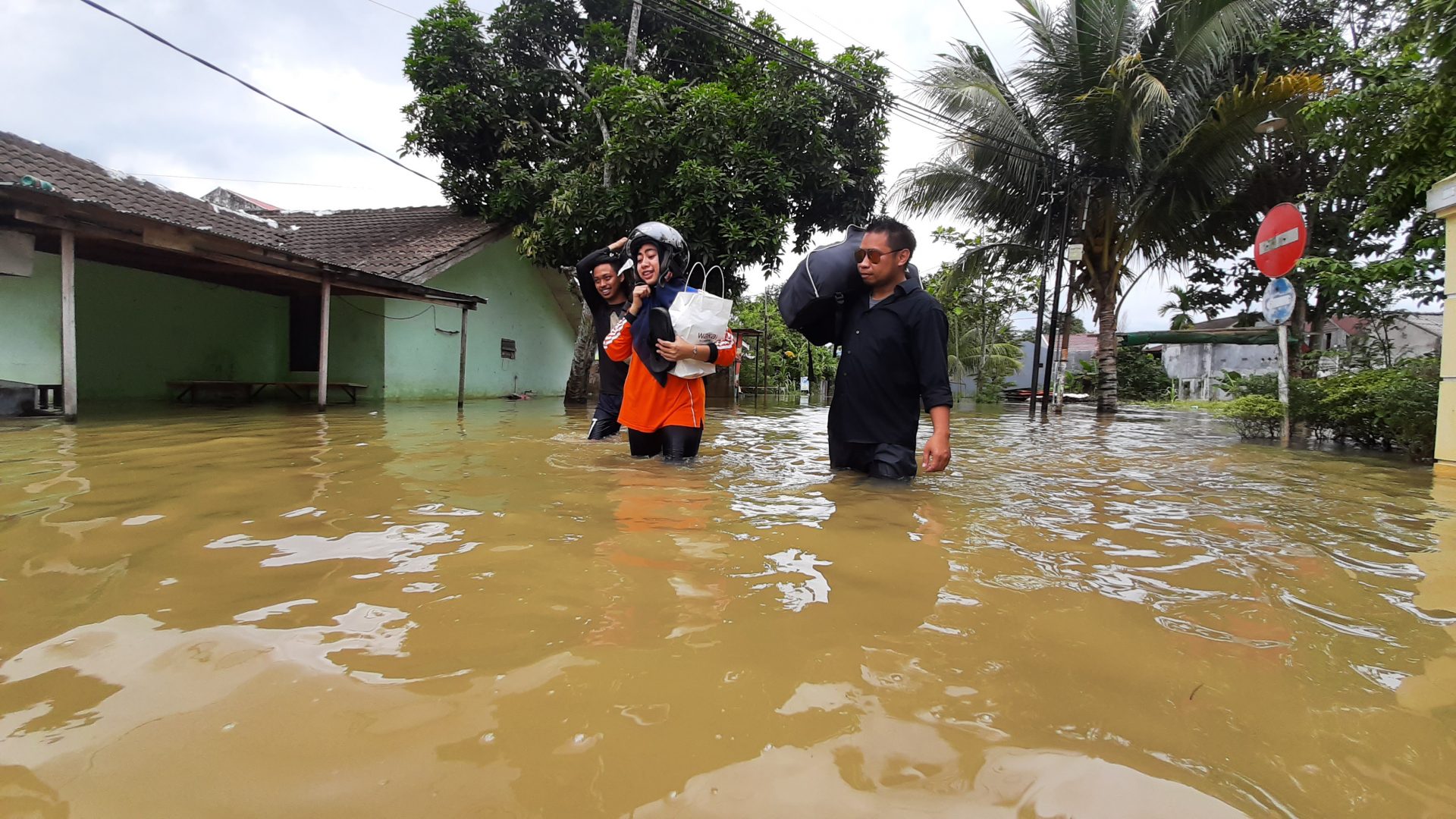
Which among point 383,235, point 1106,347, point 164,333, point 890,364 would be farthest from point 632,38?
point 890,364

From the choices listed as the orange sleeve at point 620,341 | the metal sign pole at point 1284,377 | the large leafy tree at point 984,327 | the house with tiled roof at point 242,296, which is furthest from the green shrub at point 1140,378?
the orange sleeve at point 620,341

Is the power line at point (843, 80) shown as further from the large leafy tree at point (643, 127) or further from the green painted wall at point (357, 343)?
the green painted wall at point (357, 343)

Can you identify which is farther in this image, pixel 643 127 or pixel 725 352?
pixel 643 127

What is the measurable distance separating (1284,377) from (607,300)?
6.88 meters

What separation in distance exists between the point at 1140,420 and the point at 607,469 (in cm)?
1126

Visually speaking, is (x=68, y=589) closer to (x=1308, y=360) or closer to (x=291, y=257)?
(x=291, y=257)

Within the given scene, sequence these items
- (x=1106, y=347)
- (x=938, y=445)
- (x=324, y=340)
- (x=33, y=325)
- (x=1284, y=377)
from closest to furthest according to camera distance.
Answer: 1. (x=938, y=445)
2. (x=1284, y=377)
3. (x=33, y=325)
4. (x=324, y=340)
5. (x=1106, y=347)

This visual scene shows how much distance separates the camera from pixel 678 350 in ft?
11.9

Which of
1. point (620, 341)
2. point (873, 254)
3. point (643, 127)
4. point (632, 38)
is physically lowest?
point (620, 341)

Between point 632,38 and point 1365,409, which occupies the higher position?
point 632,38

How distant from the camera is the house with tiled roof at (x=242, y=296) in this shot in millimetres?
7332

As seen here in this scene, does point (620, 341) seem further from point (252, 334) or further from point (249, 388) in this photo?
point (252, 334)

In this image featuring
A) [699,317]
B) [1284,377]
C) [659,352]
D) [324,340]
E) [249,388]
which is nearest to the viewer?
[699,317]

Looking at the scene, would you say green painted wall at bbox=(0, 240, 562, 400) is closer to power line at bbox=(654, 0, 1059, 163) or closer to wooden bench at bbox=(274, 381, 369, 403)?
wooden bench at bbox=(274, 381, 369, 403)
